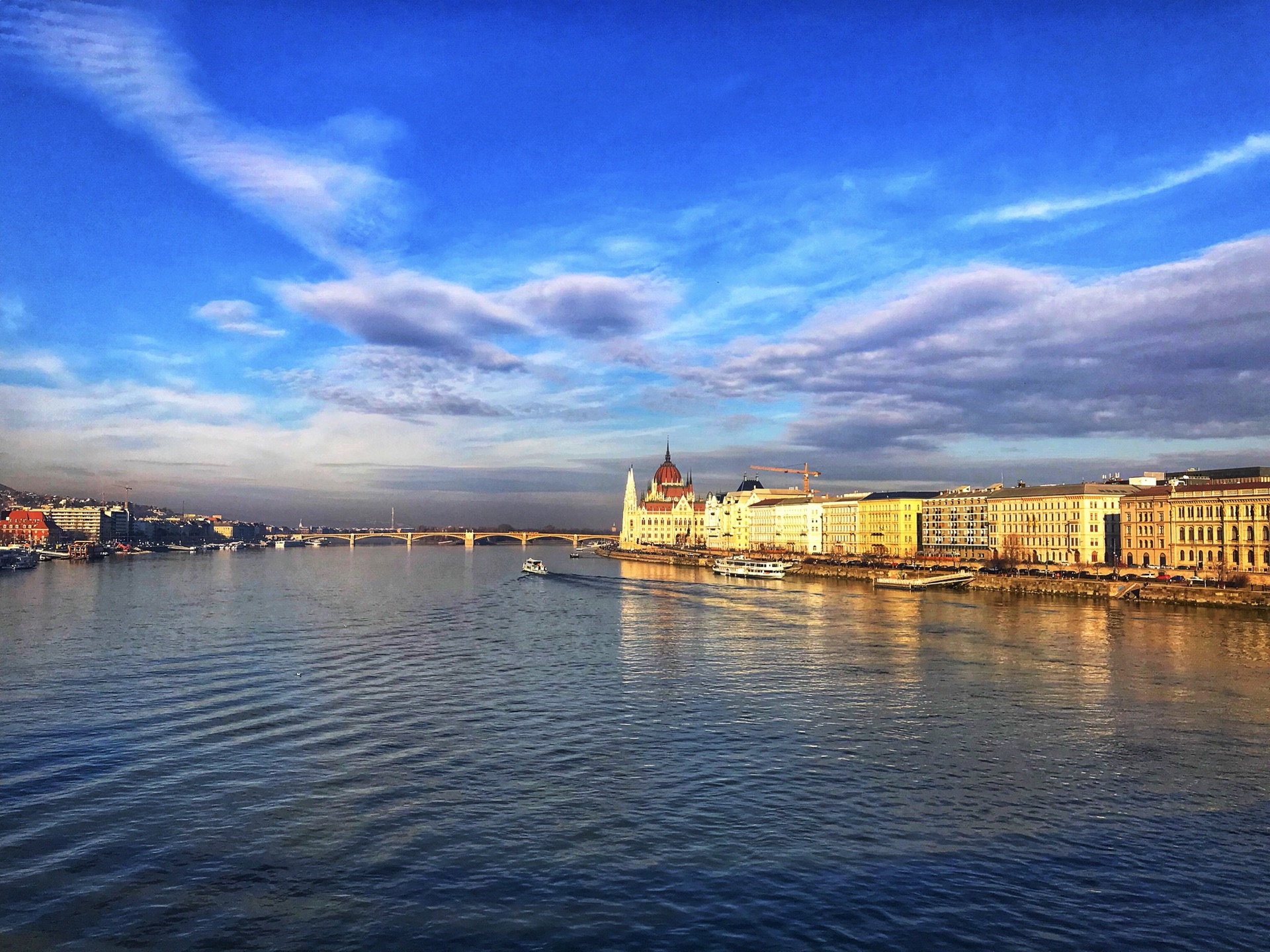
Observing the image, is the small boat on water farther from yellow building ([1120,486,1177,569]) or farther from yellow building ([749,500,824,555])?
yellow building ([1120,486,1177,569])

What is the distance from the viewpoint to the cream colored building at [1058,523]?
9706 centimetres

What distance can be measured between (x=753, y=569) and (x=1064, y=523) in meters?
35.8

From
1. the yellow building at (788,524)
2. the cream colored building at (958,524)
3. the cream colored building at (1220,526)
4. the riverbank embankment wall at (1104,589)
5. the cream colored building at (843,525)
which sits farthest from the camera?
the yellow building at (788,524)

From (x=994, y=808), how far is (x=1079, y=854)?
7.63 ft

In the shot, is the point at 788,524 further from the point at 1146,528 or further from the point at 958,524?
the point at 1146,528

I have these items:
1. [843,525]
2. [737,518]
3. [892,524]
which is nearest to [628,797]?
[892,524]

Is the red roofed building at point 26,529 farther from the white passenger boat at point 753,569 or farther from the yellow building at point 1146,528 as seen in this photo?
the yellow building at point 1146,528

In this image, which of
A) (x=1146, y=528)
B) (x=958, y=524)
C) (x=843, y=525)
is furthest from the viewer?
(x=843, y=525)

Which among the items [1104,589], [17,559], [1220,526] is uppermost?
[1220,526]

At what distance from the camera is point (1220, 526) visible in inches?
3174

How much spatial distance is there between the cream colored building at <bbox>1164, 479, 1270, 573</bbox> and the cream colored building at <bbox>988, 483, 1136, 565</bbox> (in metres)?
8.92

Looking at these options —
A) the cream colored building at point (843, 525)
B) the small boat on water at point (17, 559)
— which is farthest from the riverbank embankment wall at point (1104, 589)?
the small boat on water at point (17, 559)

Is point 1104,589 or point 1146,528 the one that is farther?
point 1146,528

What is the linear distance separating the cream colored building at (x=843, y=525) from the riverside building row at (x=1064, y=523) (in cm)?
19
